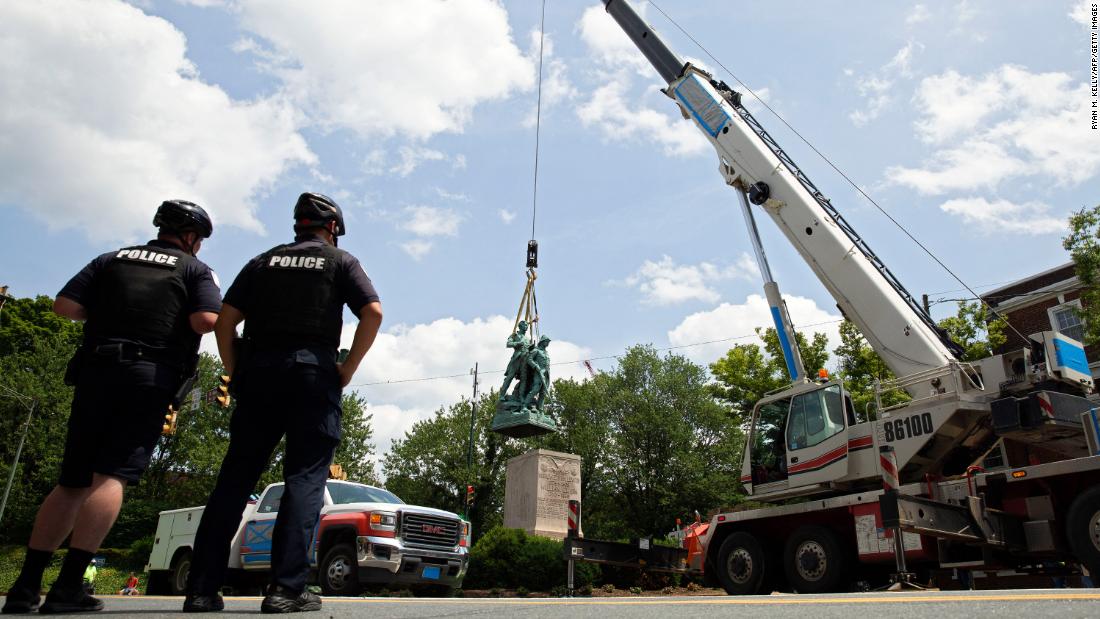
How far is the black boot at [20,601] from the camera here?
10.3 ft

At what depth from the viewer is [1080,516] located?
8086mm

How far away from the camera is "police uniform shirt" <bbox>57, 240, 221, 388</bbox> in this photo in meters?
3.85

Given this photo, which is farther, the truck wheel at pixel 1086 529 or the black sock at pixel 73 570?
the truck wheel at pixel 1086 529

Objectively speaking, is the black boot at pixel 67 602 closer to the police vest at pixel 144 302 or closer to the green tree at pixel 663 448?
the police vest at pixel 144 302

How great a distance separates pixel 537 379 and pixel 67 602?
424 inches

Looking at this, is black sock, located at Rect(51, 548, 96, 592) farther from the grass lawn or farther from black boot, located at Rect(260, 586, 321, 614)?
the grass lawn

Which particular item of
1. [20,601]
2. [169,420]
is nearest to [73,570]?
[20,601]

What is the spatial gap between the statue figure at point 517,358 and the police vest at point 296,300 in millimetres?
10025

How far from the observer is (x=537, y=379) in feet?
45.7

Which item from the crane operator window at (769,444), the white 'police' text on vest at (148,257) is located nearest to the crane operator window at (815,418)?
the crane operator window at (769,444)

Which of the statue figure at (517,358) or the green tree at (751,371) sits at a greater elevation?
the green tree at (751,371)

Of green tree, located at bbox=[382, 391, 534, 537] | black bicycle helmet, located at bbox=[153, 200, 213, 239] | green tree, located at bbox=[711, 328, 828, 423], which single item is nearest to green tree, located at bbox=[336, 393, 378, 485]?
green tree, located at bbox=[382, 391, 534, 537]

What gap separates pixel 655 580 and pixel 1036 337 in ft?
25.8

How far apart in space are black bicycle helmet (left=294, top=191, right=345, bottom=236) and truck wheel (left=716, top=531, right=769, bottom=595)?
8.52m
